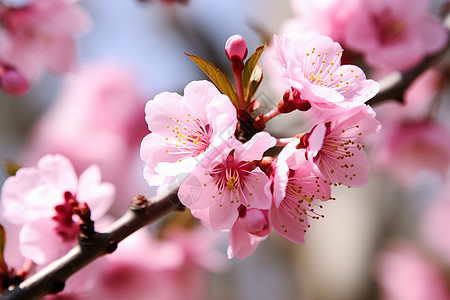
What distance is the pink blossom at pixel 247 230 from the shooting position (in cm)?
74

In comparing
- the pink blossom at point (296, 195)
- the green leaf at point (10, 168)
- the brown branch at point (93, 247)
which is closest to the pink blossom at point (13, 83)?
the green leaf at point (10, 168)

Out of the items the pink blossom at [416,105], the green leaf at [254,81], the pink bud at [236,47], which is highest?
the pink bud at [236,47]

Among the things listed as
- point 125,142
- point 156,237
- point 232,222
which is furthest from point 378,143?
point 125,142

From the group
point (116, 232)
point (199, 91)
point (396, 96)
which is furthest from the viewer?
point (396, 96)

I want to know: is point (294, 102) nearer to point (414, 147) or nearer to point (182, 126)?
point (182, 126)

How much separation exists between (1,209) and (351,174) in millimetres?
671

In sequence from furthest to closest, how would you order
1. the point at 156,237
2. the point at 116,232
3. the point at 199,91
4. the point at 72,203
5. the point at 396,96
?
the point at 156,237
the point at 396,96
the point at 72,203
the point at 116,232
the point at 199,91

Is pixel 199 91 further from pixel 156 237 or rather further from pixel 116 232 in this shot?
pixel 156 237

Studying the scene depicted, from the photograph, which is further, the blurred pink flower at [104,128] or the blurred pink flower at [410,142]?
the blurred pink flower at [104,128]

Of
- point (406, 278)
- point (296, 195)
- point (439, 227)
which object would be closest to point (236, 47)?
point (296, 195)

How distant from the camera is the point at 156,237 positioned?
6.19 ft

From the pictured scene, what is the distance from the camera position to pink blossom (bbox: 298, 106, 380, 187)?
2.54ft

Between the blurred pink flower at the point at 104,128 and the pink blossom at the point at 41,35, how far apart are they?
1.10 meters

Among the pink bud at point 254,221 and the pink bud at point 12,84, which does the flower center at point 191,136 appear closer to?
the pink bud at point 254,221
